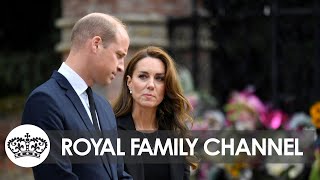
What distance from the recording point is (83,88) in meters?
3.63

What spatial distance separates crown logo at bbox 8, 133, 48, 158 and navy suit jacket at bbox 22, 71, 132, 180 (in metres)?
0.12

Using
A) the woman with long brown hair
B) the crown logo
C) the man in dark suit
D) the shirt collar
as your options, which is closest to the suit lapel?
the man in dark suit

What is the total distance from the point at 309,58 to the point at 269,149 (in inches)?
84.9

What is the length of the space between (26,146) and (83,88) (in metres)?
0.46

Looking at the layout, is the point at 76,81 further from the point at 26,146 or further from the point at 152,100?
the point at 152,100

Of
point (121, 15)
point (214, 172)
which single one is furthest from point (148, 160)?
point (121, 15)

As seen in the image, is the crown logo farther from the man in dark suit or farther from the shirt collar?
the shirt collar

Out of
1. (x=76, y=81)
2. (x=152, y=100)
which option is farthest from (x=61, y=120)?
(x=152, y=100)

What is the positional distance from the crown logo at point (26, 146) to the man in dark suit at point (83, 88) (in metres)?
0.13

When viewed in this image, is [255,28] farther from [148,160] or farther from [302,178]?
[148,160]

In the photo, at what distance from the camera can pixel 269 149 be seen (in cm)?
725

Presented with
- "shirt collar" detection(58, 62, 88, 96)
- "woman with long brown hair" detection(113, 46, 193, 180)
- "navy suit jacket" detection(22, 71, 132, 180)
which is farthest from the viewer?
"woman with long brown hair" detection(113, 46, 193, 180)

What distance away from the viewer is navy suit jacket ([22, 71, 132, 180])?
3434 millimetres

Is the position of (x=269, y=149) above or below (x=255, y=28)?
below
